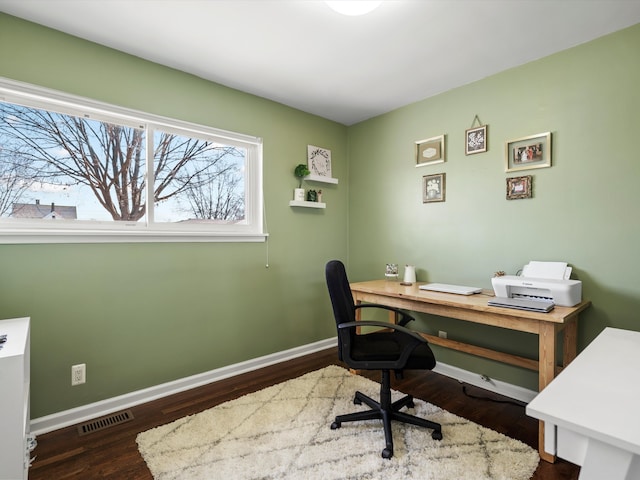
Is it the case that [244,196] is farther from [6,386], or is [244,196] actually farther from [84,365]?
[6,386]

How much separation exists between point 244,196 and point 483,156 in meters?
2.08

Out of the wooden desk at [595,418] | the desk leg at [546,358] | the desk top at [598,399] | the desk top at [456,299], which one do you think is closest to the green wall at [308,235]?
the desk top at [456,299]

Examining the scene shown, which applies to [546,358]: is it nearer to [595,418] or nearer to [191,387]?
[595,418]

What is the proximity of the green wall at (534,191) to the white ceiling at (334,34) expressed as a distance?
190 millimetres

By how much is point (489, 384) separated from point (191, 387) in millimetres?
2369

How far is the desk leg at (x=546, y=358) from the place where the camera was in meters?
1.74

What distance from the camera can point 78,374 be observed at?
212 cm

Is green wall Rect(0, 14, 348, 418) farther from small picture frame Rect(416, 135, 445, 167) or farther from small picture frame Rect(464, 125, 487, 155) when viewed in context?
small picture frame Rect(464, 125, 487, 155)

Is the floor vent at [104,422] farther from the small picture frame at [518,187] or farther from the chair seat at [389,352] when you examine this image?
the small picture frame at [518,187]

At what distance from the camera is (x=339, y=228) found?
3.70m

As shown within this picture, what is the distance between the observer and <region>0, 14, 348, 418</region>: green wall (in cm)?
201

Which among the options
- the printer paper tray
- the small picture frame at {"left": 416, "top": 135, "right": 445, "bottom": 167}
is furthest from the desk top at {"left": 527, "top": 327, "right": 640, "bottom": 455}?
the small picture frame at {"left": 416, "top": 135, "right": 445, "bottom": 167}

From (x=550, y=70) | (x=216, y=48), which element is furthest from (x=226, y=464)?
(x=550, y=70)

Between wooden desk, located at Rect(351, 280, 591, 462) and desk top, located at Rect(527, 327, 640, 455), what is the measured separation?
0.45 m
